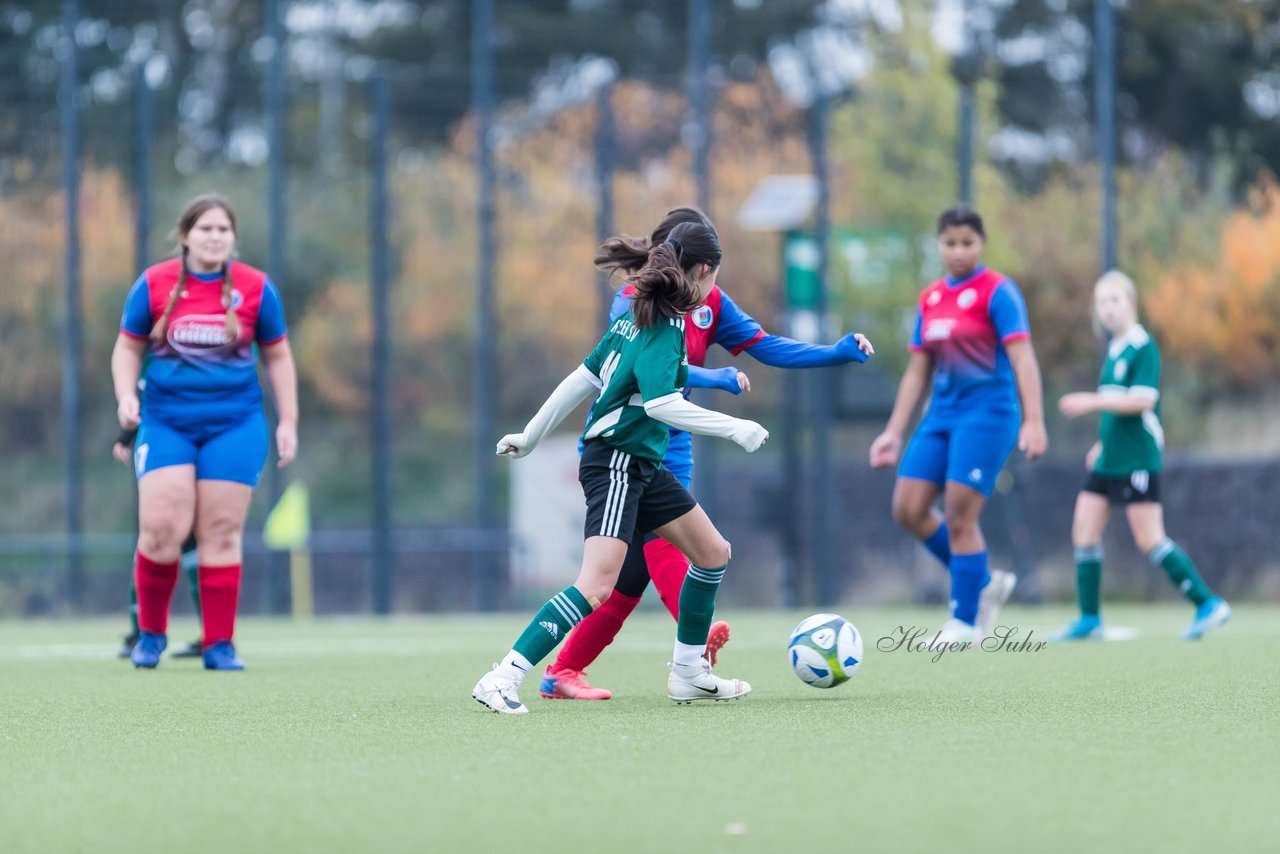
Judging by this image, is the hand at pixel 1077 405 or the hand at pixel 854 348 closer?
the hand at pixel 854 348

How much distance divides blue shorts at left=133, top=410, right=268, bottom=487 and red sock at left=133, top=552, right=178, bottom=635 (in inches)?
15.4

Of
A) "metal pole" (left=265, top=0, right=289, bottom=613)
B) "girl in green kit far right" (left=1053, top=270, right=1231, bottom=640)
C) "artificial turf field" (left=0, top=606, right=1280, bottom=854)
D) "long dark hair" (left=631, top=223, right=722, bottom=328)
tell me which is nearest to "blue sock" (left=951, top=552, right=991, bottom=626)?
"artificial turf field" (left=0, top=606, right=1280, bottom=854)

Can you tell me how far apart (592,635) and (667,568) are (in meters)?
0.34

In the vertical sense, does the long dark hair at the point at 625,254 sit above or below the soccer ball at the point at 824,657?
above

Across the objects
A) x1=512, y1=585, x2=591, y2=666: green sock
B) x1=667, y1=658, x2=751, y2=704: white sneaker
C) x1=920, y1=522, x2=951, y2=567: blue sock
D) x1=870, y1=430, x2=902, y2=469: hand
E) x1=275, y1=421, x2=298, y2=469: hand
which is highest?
x1=275, y1=421, x2=298, y2=469: hand

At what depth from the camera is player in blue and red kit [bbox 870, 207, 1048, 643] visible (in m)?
8.56

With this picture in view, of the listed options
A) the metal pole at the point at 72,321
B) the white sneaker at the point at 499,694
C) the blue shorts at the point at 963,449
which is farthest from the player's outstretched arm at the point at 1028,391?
the metal pole at the point at 72,321

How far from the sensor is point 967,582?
342 inches

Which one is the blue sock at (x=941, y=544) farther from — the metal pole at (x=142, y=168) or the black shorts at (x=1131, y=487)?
the metal pole at (x=142, y=168)

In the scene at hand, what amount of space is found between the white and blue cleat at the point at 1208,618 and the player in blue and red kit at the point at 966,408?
1336mm

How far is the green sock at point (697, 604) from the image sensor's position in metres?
6.08

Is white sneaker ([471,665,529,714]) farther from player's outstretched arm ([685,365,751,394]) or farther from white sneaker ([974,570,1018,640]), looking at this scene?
white sneaker ([974,570,1018,640])

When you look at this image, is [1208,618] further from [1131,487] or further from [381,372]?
[381,372]

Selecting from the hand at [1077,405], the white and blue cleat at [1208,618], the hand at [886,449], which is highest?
the hand at [1077,405]
